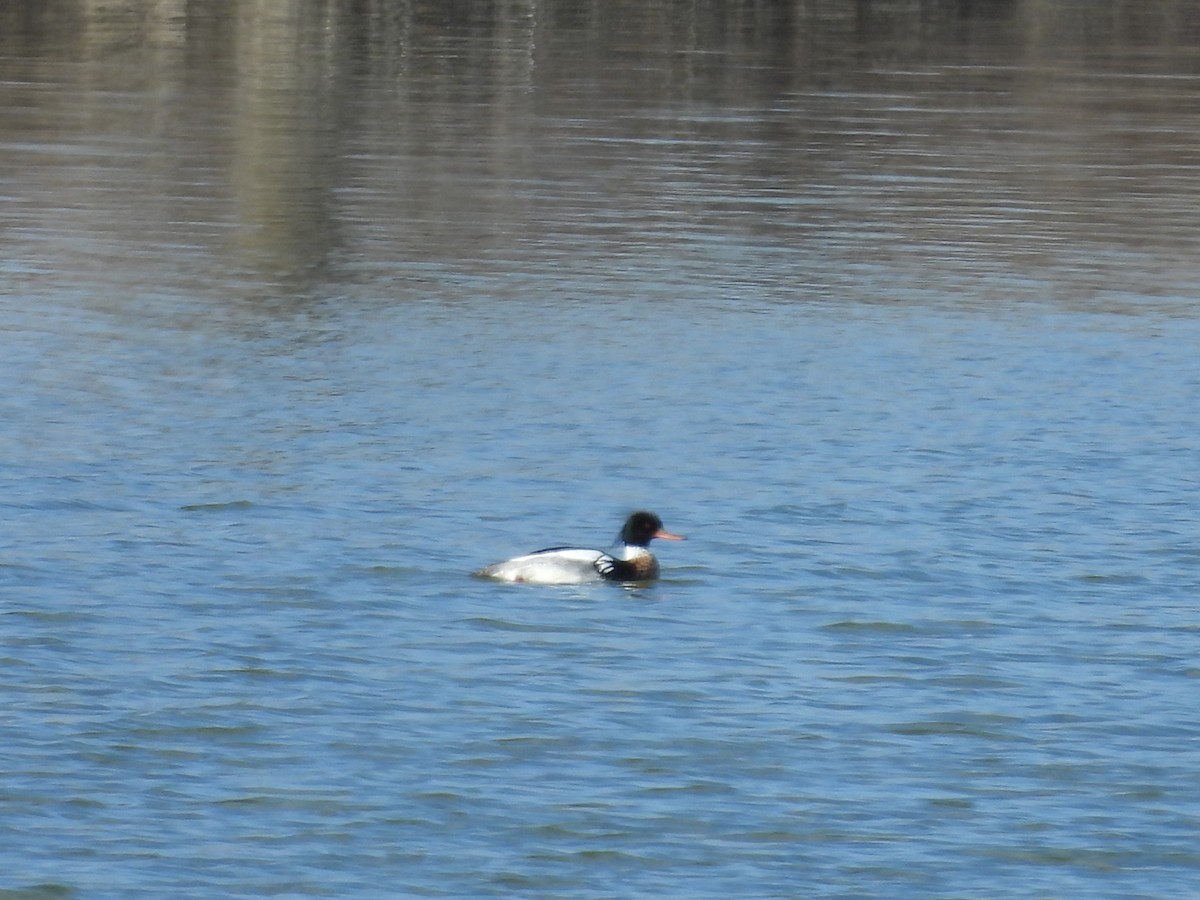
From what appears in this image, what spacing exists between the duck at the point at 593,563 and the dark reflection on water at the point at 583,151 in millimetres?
13008

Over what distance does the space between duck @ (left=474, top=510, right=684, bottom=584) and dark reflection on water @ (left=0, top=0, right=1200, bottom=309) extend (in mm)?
13008

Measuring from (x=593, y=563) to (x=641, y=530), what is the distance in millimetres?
414

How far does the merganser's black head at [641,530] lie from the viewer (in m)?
16.4

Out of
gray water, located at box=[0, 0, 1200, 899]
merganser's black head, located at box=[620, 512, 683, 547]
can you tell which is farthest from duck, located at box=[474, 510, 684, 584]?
gray water, located at box=[0, 0, 1200, 899]

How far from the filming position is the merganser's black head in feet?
53.7

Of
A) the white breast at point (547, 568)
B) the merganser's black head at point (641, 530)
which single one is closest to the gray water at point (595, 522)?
the white breast at point (547, 568)

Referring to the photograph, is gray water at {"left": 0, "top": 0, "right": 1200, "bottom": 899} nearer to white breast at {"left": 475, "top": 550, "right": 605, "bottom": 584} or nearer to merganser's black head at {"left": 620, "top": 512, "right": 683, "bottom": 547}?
white breast at {"left": 475, "top": 550, "right": 605, "bottom": 584}

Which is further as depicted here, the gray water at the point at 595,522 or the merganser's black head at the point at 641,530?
the merganser's black head at the point at 641,530

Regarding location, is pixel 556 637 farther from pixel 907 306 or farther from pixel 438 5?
pixel 438 5

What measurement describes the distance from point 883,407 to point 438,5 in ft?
234

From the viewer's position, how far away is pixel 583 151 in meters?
43.3

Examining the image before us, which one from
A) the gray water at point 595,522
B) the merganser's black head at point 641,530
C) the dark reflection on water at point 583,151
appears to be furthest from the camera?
the dark reflection on water at point 583,151

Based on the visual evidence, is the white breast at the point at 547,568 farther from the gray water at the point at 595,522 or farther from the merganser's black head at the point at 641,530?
the merganser's black head at the point at 641,530

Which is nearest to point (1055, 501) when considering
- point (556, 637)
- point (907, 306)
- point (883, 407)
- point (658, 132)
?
point (883, 407)
